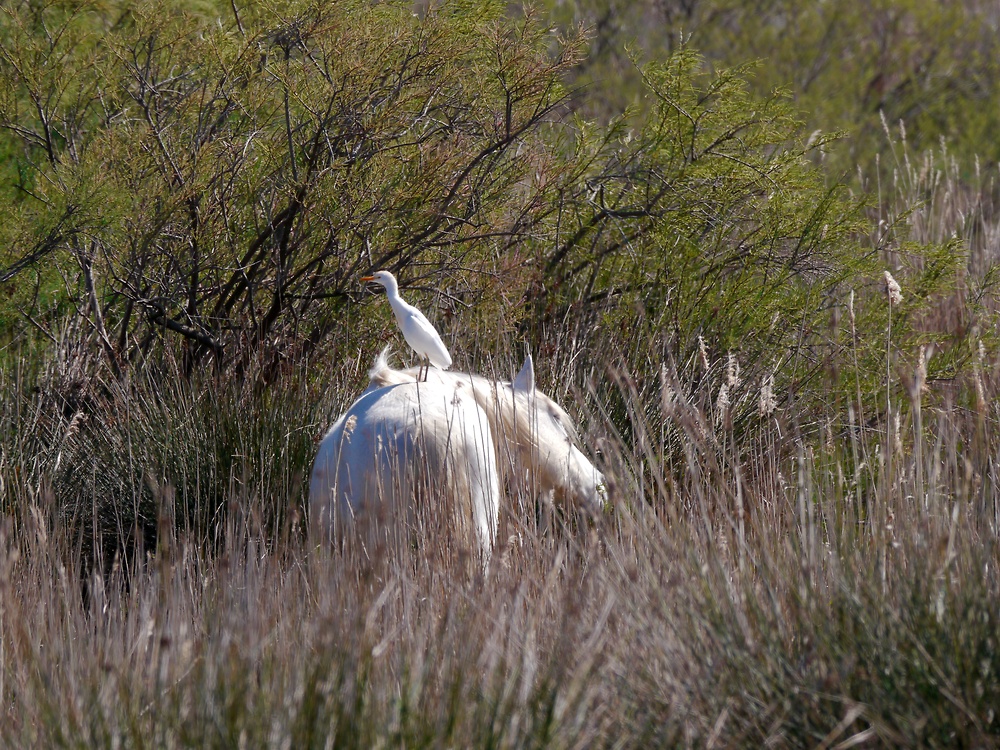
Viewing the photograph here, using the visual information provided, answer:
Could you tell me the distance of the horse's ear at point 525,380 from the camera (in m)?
4.17

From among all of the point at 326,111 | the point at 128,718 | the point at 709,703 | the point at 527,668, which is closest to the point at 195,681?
the point at 128,718

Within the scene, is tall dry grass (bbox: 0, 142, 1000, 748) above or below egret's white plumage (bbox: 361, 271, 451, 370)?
below

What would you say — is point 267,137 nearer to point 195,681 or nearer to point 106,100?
point 106,100

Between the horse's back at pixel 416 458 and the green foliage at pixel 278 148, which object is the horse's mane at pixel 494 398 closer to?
the horse's back at pixel 416 458

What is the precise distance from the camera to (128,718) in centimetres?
238

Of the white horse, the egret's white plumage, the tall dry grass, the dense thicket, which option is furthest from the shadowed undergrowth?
the egret's white plumage

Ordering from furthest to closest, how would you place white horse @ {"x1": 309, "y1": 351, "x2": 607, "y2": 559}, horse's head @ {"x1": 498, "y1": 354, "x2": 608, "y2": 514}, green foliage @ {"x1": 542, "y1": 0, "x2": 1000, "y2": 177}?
green foliage @ {"x1": 542, "y1": 0, "x2": 1000, "y2": 177}
horse's head @ {"x1": 498, "y1": 354, "x2": 608, "y2": 514}
white horse @ {"x1": 309, "y1": 351, "x2": 607, "y2": 559}

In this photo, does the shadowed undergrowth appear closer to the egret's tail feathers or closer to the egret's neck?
the egret's tail feathers

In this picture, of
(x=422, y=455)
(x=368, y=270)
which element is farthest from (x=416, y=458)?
(x=368, y=270)

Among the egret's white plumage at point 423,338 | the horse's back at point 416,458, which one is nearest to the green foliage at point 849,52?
the egret's white plumage at point 423,338

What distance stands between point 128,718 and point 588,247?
4435 mm

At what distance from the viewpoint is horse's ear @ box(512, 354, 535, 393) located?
13.7 ft

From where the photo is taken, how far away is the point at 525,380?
167 inches

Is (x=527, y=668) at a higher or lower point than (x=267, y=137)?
lower
